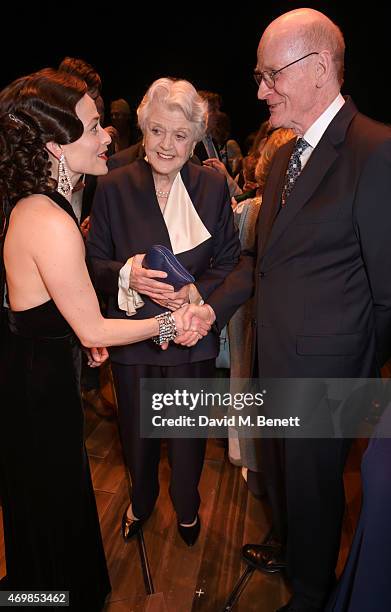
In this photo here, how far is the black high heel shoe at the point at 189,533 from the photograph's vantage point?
6.88 feet

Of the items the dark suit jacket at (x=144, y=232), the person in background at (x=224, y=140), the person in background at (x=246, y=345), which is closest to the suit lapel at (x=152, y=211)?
the dark suit jacket at (x=144, y=232)

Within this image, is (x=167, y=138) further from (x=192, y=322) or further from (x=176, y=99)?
(x=192, y=322)

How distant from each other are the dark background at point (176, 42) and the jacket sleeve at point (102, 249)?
4409 mm

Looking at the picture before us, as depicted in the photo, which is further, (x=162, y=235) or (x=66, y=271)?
(x=162, y=235)

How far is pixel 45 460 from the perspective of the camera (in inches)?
59.1

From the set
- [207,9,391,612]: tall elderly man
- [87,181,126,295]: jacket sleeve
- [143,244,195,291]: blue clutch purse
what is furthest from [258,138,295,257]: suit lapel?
[87,181,126,295]: jacket sleeve

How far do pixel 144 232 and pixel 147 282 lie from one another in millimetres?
229

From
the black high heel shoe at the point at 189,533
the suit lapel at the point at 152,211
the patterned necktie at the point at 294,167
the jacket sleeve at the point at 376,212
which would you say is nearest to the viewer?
the jacket sleeve at the point at 376,212

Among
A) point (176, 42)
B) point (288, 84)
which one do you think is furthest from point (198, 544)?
point (176, 42)

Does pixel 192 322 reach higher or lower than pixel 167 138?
lower

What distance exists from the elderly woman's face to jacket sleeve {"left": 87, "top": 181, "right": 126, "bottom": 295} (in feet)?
0.79

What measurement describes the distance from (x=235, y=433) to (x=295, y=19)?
1.82 meters

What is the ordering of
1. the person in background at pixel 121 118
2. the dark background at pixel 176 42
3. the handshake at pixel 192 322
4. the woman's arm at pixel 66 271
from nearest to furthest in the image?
the woman's arm at pixel 66 271 < the handshake at pixel 192 322 < the person in background at pixel 121 118 < the dark background at pixel 176 42

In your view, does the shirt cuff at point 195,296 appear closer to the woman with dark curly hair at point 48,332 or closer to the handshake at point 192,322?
the handshake at point 192,322
